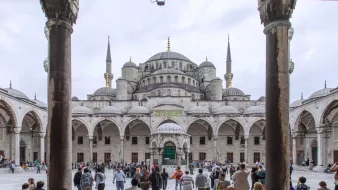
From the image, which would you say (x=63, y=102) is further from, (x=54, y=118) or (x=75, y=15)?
(x=75, y=15)

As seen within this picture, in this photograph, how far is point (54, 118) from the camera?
4.62 metres

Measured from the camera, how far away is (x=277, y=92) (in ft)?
15.3

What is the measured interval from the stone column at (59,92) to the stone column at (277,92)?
8.28ft

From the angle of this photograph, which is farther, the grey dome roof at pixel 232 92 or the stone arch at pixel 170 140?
the grey dome roof at pixel 232 92

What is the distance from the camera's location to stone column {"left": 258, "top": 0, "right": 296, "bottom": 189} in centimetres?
455

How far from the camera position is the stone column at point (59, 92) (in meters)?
4.55

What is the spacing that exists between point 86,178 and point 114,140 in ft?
98.0

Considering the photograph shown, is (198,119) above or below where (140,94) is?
below

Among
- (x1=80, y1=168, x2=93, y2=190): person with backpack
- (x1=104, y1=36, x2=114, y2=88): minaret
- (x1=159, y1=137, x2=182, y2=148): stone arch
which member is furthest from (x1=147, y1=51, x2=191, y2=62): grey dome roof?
(x1=80, y1=168, x2=93, y2=190): person with backpack

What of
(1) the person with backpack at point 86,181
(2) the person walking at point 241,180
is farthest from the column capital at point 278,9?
(1) the person with backpack at point 86,181

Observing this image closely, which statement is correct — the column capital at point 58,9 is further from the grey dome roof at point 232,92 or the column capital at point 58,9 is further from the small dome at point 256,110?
the grey dome roof at point 232,92

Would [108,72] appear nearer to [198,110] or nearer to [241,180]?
[198,110]

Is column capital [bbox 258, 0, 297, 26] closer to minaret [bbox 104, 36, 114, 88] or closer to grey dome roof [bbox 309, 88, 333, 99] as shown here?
grey dome roof [bbox 309, 88, 333, 99]

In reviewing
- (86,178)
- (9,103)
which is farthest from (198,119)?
(86,178)
